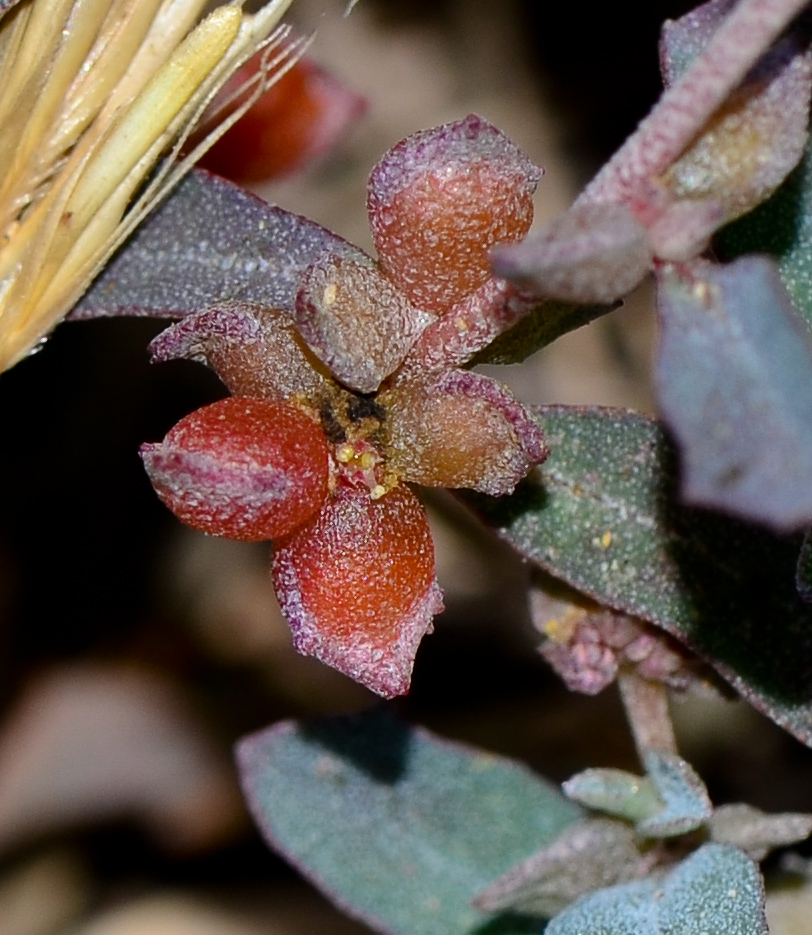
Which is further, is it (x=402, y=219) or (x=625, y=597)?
(x=625, y=597)

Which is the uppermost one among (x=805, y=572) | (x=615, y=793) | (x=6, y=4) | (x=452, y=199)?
(x=6, y=4)

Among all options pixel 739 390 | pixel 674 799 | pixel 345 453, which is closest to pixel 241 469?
pixel 345 453

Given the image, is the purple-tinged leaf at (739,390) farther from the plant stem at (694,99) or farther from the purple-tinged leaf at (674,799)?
the purple-tinged leaf at (674,799)

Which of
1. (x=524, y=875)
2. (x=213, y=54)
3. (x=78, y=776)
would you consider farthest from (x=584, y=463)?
(x=78, y=776)

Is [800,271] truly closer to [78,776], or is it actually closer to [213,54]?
[213,54]

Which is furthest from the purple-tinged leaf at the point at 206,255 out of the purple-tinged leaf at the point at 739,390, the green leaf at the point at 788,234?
the purple-tinged leaf at the point at 739,390

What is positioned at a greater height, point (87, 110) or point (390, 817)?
point (87, 110)

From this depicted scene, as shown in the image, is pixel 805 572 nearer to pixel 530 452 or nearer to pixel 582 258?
pixel 530 452
